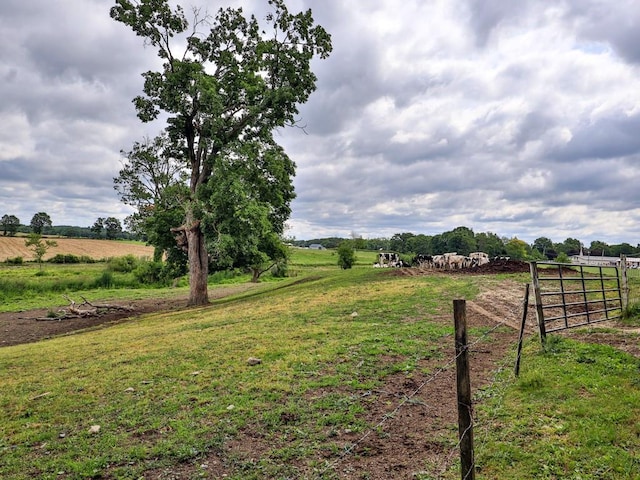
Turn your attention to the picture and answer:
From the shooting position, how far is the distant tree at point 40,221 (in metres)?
102

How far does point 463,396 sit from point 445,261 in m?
27.3

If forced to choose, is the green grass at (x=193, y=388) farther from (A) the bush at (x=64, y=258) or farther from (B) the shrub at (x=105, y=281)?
(A) the bush at (x=64, y=258)

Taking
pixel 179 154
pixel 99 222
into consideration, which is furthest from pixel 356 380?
pixel 99 222

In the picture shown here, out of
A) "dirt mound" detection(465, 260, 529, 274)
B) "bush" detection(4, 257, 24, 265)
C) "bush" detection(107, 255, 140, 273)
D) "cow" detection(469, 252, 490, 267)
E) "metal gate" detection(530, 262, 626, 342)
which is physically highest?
"bush" detection(4, 257, 24, 265)

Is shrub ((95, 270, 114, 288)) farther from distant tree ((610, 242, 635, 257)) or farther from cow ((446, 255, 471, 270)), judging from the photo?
distant tree ((610, 242, 635, 257))

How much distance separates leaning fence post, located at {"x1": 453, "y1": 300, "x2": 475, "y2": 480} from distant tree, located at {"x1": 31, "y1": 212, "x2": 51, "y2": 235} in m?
120

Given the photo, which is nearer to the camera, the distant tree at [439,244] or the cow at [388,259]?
the cow at [388,259]

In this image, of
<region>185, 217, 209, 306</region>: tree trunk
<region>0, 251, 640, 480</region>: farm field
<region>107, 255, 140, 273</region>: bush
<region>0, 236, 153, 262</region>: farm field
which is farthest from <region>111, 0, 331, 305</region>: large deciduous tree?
<region>0, 236, 153, 262</region>: farm field

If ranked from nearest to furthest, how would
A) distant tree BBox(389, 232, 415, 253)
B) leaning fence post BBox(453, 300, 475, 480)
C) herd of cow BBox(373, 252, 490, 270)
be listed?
leaning fence post BBox(453, 300, 475, 480) → herd of cow BBox(373, 252, 490, 270) → distant tree BBox(389, 232, 415, 253)

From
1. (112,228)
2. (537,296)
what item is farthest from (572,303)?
(112,228)

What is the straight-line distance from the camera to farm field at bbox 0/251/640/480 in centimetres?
464

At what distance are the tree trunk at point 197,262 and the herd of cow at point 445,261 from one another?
15.4m

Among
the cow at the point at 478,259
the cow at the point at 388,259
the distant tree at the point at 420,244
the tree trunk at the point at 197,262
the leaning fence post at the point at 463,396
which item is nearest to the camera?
the leaning fence post at the point at 463,396

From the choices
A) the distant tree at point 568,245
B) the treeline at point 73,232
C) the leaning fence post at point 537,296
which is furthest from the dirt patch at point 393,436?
the treeline at point 73,232
